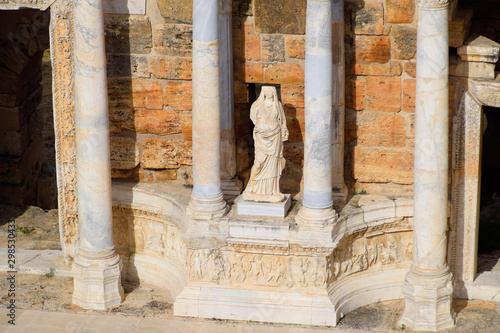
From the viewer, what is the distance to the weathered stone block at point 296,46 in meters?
12.5

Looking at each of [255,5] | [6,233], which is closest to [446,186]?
[255,5]

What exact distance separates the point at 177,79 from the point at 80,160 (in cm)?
165

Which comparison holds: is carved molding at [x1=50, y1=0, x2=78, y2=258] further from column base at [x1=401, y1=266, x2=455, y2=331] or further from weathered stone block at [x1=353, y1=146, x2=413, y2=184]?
column base at [x1=401, y1=266, x2=455, y2=331]

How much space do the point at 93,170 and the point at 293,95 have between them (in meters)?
2.63

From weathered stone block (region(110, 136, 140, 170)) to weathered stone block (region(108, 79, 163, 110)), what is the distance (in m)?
0.48

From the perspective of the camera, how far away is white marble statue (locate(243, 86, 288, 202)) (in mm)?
11984

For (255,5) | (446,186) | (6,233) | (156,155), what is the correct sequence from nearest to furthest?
1. (446,186)
2. (255,5)
3. (156,155)
4. (6,233)

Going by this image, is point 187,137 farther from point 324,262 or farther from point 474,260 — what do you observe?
point 474,260

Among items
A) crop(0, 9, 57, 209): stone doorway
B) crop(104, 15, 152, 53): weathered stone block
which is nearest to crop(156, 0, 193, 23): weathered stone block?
crop(104, 15, 152, 53): weathered stone block

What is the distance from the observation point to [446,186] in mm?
11672

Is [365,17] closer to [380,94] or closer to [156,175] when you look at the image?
[380,94]

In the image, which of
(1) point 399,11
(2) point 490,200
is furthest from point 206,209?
(2) point 490,200

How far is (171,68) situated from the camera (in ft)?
42.4

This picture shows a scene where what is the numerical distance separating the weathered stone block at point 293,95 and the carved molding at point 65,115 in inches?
105
